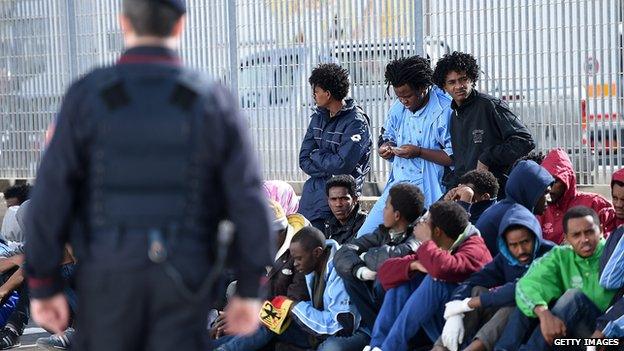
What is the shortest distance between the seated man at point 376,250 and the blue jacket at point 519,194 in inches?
17.6

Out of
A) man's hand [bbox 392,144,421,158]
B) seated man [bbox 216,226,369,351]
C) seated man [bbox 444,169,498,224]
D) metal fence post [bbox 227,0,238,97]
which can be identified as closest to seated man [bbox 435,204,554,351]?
seated man [bbox 444,169,498,224]

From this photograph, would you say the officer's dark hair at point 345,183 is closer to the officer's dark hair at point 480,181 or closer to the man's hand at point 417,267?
the officer's dark hair at point 480,181

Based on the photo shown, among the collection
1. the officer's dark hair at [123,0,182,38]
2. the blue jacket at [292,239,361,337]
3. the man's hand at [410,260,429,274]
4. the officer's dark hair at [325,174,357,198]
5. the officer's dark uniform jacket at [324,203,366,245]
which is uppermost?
the officer's dark hair at [123,0,182,38]

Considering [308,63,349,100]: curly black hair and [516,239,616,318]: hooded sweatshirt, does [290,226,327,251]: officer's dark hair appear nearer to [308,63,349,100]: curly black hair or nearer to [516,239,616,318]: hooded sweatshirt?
[308,63,349,100]: curly black hair

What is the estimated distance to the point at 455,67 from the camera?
9172 mm

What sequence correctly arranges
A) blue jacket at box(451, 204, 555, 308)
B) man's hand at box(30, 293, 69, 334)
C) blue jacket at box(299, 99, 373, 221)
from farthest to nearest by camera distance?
blue jacket at box(299, 99, 373, 221) < blue jacket at box(451, 204, 555, 308) < man's hand at box(30, 293, 69, 334)

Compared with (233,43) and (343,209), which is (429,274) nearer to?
(343,209)

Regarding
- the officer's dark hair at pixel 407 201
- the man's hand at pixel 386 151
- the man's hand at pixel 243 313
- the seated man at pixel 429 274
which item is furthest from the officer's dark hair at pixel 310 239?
the man's hand at pixel 243 313

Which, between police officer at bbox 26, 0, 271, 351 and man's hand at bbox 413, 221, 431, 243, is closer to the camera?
police officer at bbox 26, 0, 271, 351

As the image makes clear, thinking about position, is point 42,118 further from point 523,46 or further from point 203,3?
point 523,46

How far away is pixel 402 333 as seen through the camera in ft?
25.8

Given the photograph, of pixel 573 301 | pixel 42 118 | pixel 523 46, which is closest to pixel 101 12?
pixel 42 118

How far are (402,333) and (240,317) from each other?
330 centimetres

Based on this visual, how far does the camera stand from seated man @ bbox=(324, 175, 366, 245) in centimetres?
934
